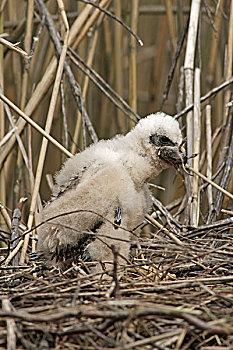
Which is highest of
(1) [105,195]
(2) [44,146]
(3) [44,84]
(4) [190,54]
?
(4) [190,54]

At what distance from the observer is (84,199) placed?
178 centimetres

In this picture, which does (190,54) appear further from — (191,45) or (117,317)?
(117,317)

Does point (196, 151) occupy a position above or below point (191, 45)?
below

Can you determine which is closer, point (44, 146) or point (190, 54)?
point (44, 146)

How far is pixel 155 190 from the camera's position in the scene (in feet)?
11.0

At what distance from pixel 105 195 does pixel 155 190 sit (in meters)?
1.59

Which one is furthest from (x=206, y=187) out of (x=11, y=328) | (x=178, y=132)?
(x=11, y=328)

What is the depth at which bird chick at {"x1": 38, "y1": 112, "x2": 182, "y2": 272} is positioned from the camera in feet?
5.85

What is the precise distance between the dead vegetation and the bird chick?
3.2 inches

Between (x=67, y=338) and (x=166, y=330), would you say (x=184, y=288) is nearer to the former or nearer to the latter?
(x=166, y=330)

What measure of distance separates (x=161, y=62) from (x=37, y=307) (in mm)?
2336

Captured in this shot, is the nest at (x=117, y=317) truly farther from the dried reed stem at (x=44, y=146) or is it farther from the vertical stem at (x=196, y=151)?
the vertical stem at (x=196, y=151)

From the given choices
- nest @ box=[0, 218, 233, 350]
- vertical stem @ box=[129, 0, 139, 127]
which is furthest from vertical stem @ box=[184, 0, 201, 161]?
nest @ box=[0, 218, 233, 350]

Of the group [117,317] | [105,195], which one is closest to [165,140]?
[105,195]
